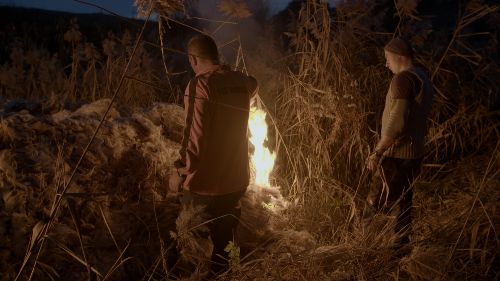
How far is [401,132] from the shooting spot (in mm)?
3385

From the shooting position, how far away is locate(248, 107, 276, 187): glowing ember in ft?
12.6

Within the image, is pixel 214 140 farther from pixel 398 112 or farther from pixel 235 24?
pixel 235 24

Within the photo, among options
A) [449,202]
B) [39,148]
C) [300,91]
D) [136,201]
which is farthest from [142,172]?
[449,202]

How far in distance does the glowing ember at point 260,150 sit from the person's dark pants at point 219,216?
0.85 metres

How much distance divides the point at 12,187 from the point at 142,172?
0.84 meters

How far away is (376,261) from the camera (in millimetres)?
2543

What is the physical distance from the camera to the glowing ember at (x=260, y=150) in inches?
152

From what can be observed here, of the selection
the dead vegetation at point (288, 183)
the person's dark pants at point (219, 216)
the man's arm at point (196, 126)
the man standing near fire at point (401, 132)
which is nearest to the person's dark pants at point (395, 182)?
the man standing near fire at point (401, 132)

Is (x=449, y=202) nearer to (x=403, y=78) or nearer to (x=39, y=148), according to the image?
(x=403, y=78)

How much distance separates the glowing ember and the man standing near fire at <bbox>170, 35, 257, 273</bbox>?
0.80m

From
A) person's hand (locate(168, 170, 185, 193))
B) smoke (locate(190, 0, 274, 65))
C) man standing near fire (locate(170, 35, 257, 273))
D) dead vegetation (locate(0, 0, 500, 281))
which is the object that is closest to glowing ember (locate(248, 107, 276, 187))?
dead vegetation (locate(0, 0, 500, 281))

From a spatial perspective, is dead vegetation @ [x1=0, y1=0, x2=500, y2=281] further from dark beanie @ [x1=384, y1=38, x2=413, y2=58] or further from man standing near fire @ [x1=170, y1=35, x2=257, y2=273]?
dark beanie @ [x1=384, y1=38, x2=413, y2=58]


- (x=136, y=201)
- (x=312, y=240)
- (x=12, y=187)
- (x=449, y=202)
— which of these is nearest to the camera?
(x=12, y=187)

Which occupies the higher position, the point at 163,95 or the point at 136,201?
the point at 163,95
